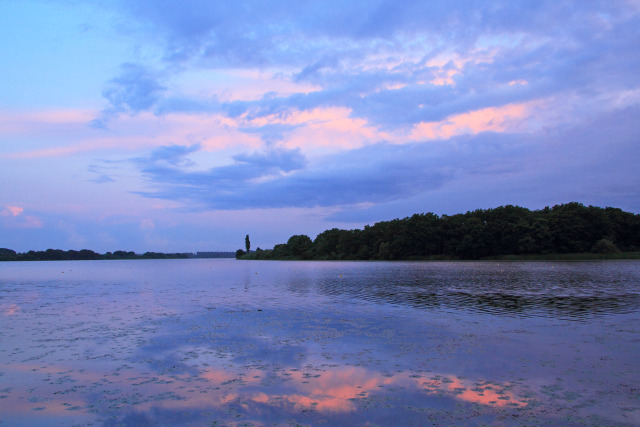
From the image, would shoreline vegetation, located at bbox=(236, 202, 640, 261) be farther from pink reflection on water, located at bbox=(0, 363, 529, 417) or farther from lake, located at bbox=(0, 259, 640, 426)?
pink reflection on water, located at bbox=(0, 363, 529, 417)

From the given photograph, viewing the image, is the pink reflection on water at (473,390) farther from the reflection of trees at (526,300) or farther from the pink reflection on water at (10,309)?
the pink reflection on water at (10,309)

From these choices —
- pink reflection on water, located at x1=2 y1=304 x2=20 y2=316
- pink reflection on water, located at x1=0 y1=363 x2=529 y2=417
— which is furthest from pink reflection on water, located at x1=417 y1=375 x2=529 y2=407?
pink reflection on water, located at x1=2 y1=304 x2=20 y2=316

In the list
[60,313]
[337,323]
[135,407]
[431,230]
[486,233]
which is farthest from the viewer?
[431,230]

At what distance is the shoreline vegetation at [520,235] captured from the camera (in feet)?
418

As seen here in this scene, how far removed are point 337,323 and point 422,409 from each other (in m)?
12.7

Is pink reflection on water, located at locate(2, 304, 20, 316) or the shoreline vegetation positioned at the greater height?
the shoreline vegetation

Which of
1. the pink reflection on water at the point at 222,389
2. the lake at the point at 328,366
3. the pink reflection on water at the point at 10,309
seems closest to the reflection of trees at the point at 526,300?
the lake at the point at 328,366

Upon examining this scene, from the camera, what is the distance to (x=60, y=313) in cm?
2775

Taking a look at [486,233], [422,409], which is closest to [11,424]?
[422,409]

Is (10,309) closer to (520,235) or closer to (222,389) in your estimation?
(222,389)

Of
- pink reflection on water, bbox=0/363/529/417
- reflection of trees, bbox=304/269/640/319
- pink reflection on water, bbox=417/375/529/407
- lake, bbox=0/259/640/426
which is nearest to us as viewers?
lake, bbox=0/259/640/426

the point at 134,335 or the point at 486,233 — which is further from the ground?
the point at 486,233

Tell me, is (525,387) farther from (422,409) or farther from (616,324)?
(616,324)

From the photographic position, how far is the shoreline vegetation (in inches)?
5012
